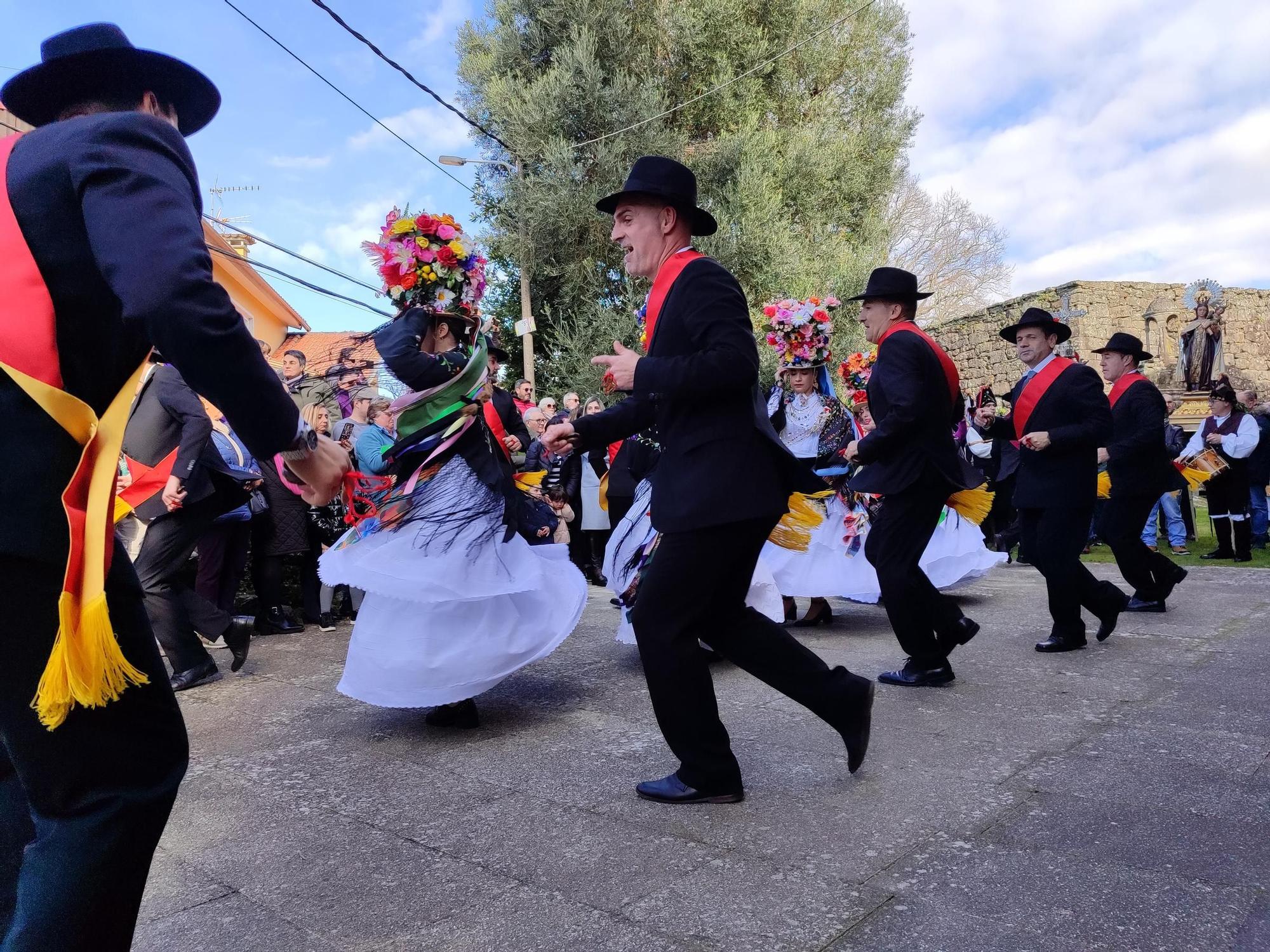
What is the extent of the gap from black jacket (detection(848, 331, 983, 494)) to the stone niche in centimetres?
1596

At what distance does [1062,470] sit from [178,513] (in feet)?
16.1

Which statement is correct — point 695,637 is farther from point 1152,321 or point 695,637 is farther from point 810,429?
point 1152,321

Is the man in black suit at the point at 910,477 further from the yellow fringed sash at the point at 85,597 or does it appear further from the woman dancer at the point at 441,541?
the yellow fringed sash at the point at 85,597

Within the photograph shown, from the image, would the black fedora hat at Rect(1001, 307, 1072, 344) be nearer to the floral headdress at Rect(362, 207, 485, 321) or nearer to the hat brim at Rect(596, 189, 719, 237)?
the hat brim at Rect(596, 189, 719, 237)

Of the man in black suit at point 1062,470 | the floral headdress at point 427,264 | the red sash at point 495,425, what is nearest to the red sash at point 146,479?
the floral headdress at point 427,264

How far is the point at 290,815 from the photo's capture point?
3279mm

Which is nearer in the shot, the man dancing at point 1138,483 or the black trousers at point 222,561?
the black trousers at point 222,561

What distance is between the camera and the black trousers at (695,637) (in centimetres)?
316

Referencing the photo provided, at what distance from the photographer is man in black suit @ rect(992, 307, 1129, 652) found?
541 centimetres

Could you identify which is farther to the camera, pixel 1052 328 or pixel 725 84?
pixel 725 84

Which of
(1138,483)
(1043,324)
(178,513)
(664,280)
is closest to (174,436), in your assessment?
(178,513)

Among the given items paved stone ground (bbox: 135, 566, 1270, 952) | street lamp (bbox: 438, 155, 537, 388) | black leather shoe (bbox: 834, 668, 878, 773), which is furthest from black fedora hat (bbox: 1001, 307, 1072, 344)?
street lamp (bbox: 438, 155, 537, 388)

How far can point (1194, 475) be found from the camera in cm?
1011

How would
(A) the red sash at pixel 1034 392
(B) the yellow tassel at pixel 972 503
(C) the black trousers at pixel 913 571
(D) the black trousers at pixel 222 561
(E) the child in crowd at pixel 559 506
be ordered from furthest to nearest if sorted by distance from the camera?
(D) the black trousers at pixel 222 561 → (A) the red sash at pixel 1034 392 → (B) the yellow tassel at pixel 972 503 → (E) the child in crowd at pixel 559 506 → (C) the black trousers at pixel 913 571
